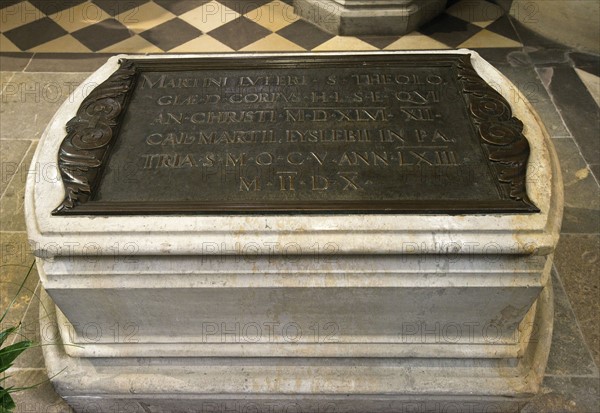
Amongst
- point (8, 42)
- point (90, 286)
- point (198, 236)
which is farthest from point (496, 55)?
point (8, 42)

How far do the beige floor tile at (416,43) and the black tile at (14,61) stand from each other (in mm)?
2825

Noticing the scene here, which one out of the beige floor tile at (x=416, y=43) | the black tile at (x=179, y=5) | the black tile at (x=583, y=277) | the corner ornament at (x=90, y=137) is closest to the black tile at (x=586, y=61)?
the beige floor tile at (x=416, y=43)

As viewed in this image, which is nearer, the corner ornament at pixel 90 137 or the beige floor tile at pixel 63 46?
the corner ornament at pixel 90 137

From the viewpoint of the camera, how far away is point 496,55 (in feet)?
12.8

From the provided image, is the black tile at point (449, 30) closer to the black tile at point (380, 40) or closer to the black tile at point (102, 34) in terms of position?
the black tile at point (380, 40)

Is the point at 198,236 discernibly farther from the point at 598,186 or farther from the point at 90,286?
the point at 598,186

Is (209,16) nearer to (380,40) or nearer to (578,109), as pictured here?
(380,40)

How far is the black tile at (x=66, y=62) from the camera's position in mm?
3785

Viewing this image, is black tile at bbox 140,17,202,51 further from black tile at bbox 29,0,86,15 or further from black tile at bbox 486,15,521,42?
black tile at bbox 486,15,521,42

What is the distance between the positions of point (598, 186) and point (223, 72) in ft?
7.10

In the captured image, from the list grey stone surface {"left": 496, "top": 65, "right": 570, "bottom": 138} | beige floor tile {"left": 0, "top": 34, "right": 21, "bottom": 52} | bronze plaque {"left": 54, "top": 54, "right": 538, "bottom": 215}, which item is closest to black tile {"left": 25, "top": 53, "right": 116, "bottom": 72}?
beige floor tile {"left": 0, "top": 34, "right": 21, "bottom": 52}

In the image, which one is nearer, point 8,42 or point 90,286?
point 90,286

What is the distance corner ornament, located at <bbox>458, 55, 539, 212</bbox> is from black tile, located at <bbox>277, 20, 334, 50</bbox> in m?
2.00

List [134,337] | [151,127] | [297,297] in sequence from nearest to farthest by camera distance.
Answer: [297,297], [134,337], [151,127]
